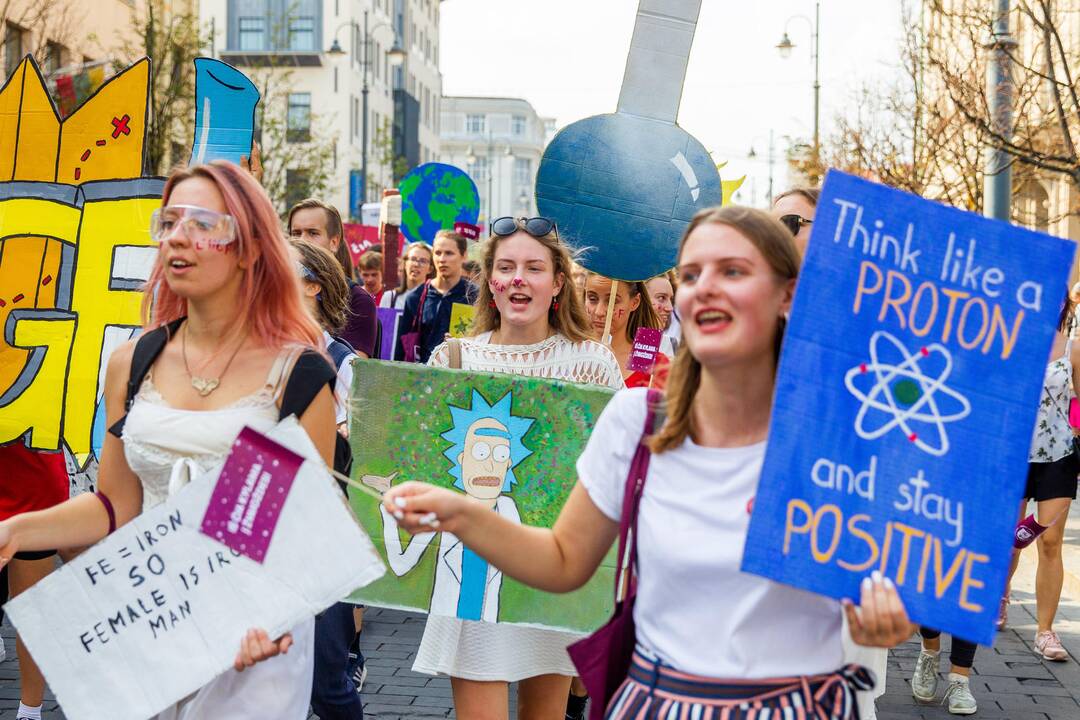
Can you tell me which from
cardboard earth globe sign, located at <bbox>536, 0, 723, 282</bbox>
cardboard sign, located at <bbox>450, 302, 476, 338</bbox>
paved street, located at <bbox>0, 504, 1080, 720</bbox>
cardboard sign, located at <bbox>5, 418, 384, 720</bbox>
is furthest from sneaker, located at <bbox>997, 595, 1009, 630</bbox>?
cardboard sign, located at <bbox>5, 418, 384, 720</bbox>

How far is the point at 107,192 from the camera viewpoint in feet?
18.2

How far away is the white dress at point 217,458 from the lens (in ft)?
11.0

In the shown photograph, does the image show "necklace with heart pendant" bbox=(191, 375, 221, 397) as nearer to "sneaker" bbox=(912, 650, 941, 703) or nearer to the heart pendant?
the heart pendant

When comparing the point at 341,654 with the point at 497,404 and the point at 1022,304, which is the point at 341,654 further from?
the point at 1022,304

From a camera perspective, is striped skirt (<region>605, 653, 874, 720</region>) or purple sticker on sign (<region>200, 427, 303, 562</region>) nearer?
striped skirt (<region>605, 653, 874, 720</region>)

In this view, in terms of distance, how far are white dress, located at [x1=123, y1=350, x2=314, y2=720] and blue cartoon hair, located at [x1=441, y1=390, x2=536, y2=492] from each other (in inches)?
46.0

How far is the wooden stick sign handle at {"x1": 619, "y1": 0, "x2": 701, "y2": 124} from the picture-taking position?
16.8 feet

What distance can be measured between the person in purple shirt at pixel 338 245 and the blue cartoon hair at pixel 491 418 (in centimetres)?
259

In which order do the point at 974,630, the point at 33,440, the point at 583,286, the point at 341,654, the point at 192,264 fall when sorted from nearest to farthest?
the point at 974,630, the point at 192,264, the point at 341,654, the point at 33,440, the point at 583,286

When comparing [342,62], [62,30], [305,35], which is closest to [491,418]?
[62,30]

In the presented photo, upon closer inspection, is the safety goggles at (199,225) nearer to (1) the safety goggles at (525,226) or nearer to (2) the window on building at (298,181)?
(1) the safety goggles at (525,226)

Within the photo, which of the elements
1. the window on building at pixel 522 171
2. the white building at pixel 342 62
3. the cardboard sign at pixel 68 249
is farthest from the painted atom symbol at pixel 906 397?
the window on building at pixel 522 171

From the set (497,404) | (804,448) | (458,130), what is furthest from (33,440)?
(458,130)

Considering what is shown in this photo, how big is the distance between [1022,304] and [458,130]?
139982mm
